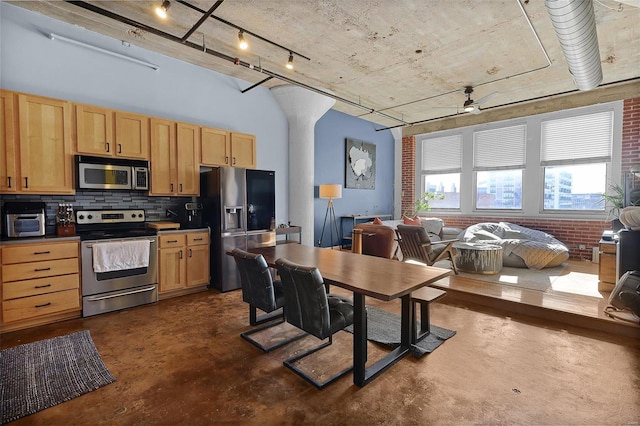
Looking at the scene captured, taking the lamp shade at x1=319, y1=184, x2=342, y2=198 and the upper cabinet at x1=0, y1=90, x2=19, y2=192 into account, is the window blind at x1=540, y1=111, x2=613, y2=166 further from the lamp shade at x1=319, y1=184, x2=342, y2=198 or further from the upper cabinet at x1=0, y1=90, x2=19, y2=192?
the upper cabinet at x1=0, y1=90, x2=19, y2=192

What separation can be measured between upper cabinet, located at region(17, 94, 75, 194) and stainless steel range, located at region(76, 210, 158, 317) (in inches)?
19.2

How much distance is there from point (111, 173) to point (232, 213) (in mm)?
1492

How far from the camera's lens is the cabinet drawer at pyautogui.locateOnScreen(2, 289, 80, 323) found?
2938 mm

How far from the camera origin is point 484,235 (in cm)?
606

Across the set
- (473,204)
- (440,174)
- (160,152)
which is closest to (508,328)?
(160,152)

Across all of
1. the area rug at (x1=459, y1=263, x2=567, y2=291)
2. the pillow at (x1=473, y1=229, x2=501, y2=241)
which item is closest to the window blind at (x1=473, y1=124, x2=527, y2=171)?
the pillow at (x1=473, y1=229, x2=501, y2=241)

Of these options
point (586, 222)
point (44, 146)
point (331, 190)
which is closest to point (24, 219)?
point (44, 146)

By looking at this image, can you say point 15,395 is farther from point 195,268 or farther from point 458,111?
point 458,111

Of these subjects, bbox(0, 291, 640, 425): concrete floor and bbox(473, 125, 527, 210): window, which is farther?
bbox(473, 125, 527, 210): window

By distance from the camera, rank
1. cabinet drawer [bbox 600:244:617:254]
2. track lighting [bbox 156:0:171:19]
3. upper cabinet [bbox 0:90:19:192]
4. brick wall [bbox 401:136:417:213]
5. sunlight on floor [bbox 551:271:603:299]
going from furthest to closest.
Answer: brick wall [bbox 401:136:417:213] → cabinet drawer [bbox 600:244:617:254] → sunlight on floor [bbox 551:271:603:299] → upper cabinet [bbox 0:90:19:192] → track lighting [bbox 156:0:171:19]

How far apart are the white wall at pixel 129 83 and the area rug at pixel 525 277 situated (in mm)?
3588

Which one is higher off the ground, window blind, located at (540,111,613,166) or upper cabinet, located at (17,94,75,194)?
window blind, located at (540,111,613,166)

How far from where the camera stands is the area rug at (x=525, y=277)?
418cm

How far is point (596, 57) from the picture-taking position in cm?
361
